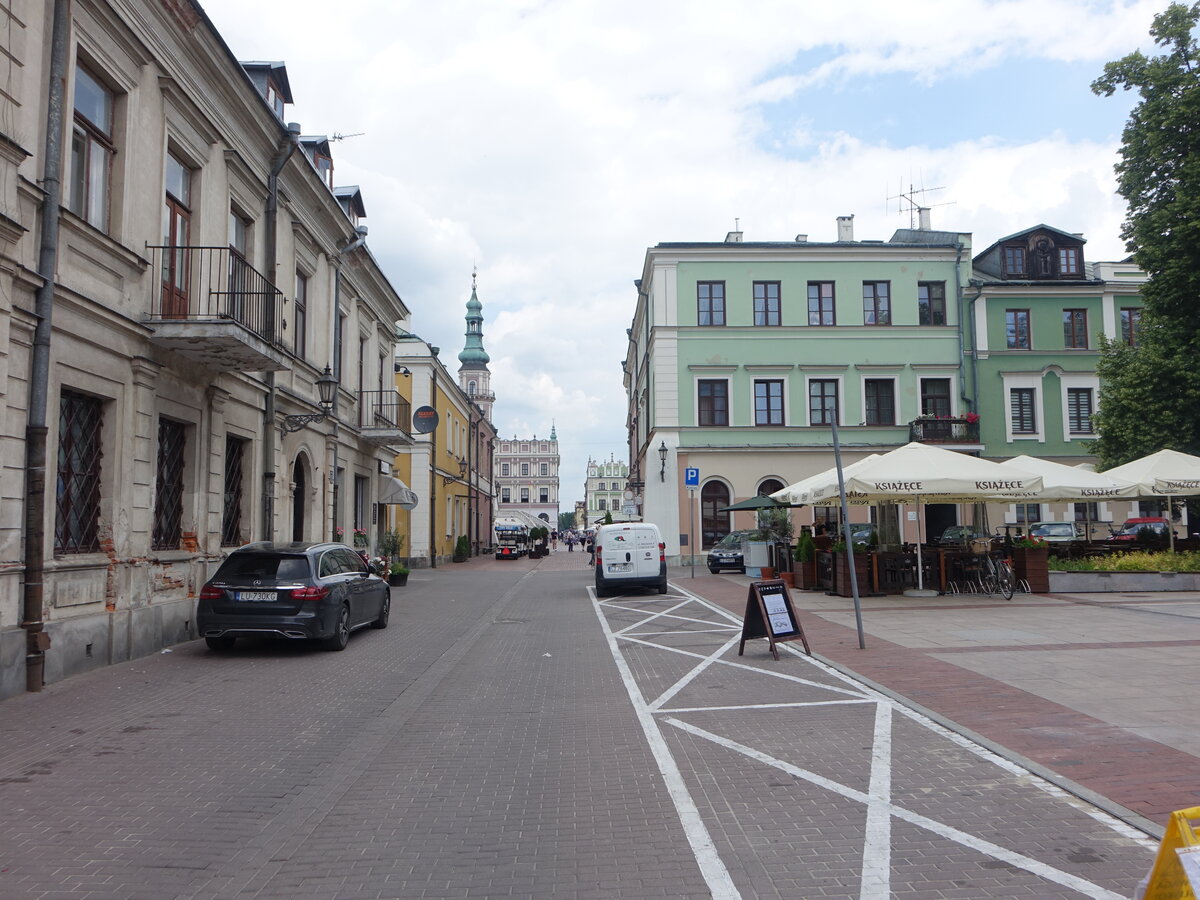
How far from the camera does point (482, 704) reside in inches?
338

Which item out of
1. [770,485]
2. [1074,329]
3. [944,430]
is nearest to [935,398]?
[944,430]

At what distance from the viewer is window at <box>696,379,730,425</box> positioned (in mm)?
36062

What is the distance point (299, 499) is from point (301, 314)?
13.4 feet

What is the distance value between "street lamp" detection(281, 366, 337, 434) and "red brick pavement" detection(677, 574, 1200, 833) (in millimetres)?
11241

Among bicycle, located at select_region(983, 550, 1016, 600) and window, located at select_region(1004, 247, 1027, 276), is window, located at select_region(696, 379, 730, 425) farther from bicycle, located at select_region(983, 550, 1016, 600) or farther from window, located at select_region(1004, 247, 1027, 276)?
bicycle, located at select_region(983, 550, 1016, 600)

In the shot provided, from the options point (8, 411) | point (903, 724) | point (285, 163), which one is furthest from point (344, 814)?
point (285, 163)

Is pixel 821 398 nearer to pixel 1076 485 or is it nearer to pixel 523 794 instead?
pixel 1076 485

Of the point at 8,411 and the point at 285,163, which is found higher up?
the point at 285,163

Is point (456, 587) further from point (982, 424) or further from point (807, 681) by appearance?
point (982, 424)

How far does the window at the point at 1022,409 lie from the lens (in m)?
37.0

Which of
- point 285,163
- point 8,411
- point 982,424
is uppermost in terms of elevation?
point 285,163

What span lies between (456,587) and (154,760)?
19.0 metres

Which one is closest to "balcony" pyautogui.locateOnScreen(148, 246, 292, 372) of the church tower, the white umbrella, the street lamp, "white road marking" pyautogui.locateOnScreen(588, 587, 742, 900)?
the street lamp

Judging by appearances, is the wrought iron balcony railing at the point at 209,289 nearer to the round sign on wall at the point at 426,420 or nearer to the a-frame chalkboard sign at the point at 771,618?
the a-frame chalkboard sign at the point at 771,618
